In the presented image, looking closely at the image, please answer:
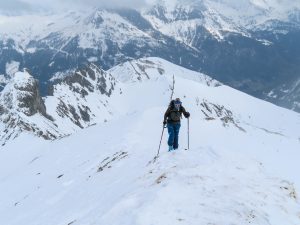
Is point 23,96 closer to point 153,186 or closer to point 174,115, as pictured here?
point 174,115

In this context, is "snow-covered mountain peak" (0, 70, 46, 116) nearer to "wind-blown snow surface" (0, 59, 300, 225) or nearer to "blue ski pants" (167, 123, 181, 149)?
"wind-blown snow surface" (0, 59, 300, 225)

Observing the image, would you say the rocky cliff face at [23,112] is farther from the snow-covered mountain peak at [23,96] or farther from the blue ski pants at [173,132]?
the blue ski pants at [173,132]

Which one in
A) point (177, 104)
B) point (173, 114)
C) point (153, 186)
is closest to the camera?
point (153, 186)

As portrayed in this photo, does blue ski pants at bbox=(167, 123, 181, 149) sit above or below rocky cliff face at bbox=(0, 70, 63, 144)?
above

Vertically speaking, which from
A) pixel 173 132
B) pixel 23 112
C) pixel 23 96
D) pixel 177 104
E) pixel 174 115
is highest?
pixel 177 104

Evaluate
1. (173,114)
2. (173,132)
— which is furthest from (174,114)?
(173,132)

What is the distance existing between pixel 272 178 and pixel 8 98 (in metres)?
109

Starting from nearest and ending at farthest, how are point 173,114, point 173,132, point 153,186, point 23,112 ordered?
point 153,186 < point 173,114 < point 173,132 < point 23,112

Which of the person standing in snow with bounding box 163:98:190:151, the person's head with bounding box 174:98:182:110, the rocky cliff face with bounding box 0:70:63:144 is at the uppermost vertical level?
the person's head with bounding box 174:98:182:110

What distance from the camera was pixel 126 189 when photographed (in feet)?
65.1

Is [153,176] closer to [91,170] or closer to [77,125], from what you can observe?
[91,170]

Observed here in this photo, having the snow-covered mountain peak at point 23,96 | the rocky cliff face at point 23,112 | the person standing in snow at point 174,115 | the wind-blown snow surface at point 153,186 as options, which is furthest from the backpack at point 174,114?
the snow-covered mountain peak at point 23,96

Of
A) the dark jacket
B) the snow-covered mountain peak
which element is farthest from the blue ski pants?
the snow-covered mountain peak

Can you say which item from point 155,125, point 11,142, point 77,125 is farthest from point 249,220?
point 77,125
